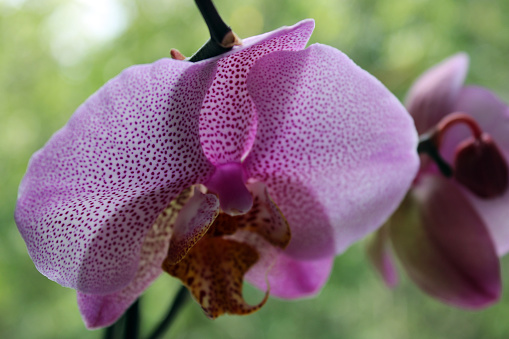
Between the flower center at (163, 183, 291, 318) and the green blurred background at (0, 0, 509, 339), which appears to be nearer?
the flower center at (163, 183, 291, 318)

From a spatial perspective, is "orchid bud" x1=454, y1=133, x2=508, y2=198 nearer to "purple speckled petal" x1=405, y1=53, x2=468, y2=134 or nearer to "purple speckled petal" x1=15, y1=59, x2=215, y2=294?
"purple speckled petal" x1=405, y1=53, x2=468, y2=134

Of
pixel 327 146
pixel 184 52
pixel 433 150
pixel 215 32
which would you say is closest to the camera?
pixel 215 32

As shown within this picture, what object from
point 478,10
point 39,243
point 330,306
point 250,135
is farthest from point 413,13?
point 39,243

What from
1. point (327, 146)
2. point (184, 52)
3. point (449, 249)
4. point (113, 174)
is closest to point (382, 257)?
point (449, 249)

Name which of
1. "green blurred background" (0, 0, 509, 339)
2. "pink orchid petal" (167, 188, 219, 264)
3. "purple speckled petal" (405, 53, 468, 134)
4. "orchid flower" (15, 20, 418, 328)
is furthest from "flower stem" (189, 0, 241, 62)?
"green blurred background" (0, 0, 509, 339)

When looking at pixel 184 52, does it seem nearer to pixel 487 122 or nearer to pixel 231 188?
Answer: pixel 487 122
